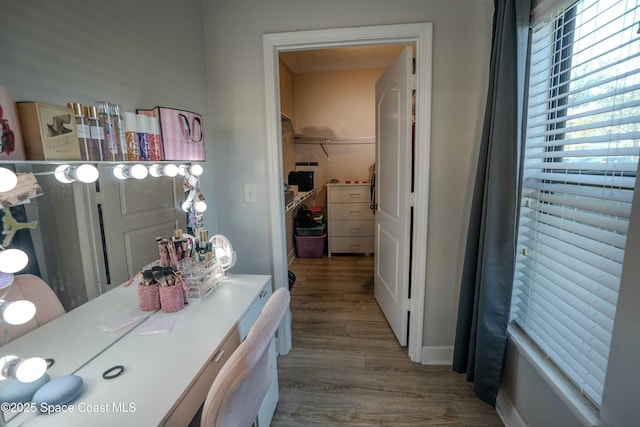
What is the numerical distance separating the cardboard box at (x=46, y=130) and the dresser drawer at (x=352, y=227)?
3.32m

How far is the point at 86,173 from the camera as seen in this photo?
0.94m

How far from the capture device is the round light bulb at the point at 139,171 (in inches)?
46.0

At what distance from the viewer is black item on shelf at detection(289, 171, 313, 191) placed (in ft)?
13.2

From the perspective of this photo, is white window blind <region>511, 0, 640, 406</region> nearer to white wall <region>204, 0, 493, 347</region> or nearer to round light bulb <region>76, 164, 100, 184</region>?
white wall <region>204, 0, 493, 347</region>

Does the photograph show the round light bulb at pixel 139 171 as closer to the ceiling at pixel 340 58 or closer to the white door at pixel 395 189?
the white door at pixel 395 189

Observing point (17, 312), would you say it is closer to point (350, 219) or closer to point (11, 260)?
point (11, 260)

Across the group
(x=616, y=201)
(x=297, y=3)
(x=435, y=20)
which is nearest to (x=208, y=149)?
(x=297, y=3)

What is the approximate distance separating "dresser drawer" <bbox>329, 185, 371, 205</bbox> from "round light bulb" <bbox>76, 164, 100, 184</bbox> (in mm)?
3112

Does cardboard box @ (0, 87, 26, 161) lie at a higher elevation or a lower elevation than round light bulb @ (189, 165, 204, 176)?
higher

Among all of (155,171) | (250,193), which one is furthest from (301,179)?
(155,171)

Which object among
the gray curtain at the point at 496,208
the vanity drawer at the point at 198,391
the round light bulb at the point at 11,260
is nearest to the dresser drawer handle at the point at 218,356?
the vanity drawer at the point at 198,391


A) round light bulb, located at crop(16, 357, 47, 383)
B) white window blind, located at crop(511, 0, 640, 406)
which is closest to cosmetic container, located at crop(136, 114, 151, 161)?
round light bulb, located at crop(16, 357, 47, 383)

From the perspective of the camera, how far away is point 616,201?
3.02 feet

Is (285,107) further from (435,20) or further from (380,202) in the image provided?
(435,20)
